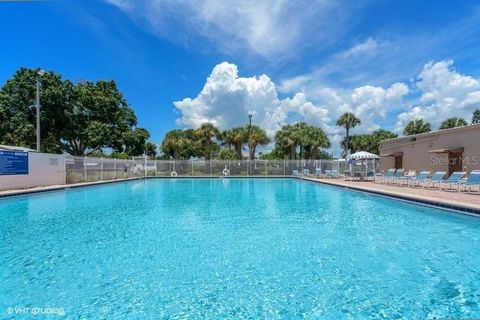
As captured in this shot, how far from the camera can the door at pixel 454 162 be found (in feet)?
56.1

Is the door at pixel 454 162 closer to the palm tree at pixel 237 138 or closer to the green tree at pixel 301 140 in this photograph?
the green tree at pixel 301 140

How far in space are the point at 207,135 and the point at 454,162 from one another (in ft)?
86.8

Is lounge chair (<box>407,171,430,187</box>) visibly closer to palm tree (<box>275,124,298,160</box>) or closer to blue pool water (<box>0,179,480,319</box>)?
blue pool water (<box>0,179,480,319</box>)

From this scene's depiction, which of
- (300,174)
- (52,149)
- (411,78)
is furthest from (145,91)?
(411,78)

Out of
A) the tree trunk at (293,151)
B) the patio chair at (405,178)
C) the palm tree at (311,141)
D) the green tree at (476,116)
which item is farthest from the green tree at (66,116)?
the green tree at (476,116)

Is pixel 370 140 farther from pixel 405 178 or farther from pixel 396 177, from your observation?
pixel 405 178

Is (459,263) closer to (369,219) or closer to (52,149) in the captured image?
(369,219)

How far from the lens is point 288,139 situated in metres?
33.1

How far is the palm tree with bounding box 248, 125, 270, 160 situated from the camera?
3475cm

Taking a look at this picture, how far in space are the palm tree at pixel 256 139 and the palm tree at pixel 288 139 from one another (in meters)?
1.40

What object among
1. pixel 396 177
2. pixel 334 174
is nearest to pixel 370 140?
pixel 334 174

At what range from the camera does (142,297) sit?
3.75m

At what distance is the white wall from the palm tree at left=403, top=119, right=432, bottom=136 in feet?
117

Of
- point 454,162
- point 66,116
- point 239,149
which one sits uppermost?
point 66,116
